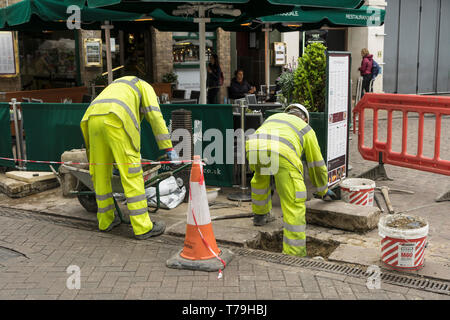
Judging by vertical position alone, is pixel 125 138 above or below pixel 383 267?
above

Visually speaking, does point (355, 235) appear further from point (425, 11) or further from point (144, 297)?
point (425, 11)

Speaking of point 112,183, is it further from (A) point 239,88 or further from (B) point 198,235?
(A) point 239,88

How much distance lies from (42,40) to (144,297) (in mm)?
11088

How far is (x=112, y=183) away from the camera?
6.25 metres

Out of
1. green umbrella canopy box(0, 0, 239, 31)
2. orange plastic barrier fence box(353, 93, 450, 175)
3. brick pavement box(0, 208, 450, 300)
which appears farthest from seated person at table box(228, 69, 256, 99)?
brick pavement box(0, 208, 450, 300)

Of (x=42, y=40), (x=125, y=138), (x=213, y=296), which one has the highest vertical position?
(x=42, y=40)

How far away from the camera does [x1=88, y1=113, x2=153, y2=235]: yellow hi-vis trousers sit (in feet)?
18.8

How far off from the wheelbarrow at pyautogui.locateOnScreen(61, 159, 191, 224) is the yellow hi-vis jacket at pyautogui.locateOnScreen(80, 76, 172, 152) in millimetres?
422

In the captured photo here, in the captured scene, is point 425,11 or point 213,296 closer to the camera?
point 213,296

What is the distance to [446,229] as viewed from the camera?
20.0 ft

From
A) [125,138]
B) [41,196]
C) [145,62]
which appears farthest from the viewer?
[145,62]

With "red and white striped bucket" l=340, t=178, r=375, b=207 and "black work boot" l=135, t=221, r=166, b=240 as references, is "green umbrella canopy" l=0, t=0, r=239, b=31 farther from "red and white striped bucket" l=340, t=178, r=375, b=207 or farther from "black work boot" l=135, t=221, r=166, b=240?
"red and white striped bucket" l=340, t=178, r=375, b=207
